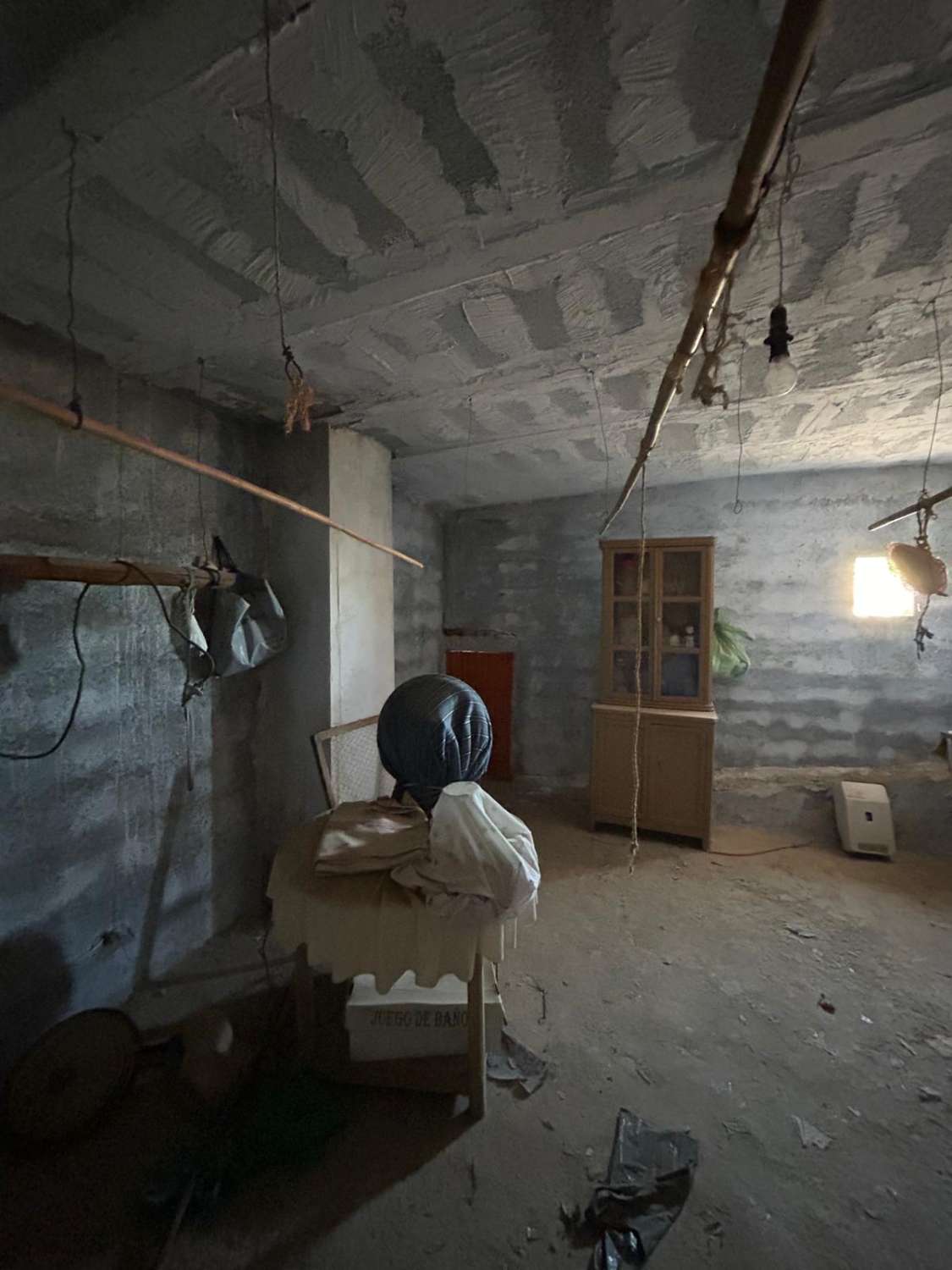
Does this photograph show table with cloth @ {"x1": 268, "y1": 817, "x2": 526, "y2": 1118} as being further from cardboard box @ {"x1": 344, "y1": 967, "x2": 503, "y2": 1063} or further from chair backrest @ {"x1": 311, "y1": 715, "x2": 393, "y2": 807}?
chair backrest @ {"x1": 311, "y1": 715, "x2": 393, "y2": 807}

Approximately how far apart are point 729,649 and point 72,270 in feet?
13.6

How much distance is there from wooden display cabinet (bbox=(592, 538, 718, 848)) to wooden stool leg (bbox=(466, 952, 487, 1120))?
2279 millimetres

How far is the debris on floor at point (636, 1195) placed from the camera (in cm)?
130

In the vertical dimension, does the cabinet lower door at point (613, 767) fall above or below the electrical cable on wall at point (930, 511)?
below

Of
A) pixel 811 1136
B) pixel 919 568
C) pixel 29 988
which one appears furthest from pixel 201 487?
pixel 919 568

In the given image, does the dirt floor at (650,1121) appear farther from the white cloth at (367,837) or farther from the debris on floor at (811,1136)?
the white cloth at (367,837)

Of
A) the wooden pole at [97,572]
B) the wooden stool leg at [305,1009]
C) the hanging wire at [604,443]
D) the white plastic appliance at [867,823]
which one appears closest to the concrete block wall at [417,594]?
the hanging wire at [604,443]

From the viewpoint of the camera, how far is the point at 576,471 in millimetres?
3766

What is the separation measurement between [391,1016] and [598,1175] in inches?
28.6

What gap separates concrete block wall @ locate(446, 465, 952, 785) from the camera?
375 centimetres

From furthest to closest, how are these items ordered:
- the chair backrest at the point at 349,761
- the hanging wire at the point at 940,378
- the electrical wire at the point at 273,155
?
the chair backrest at the point at 349,761 < the hanging wire at the point at 940,378 < the electrical wire at the point at 273,155

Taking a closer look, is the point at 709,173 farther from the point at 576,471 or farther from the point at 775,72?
the point at 576,471

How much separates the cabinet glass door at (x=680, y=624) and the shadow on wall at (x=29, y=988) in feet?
11.5

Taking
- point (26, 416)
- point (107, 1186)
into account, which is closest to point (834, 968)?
point (107, 1186)
